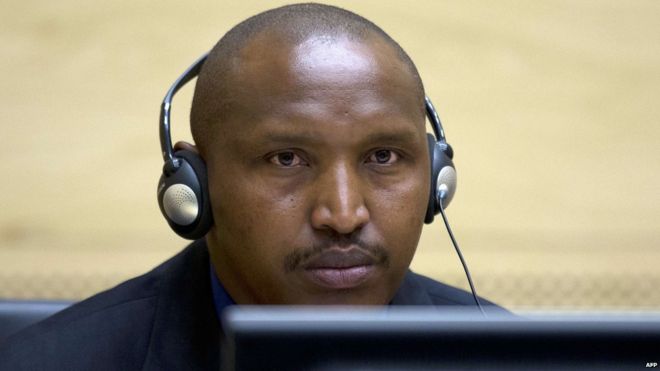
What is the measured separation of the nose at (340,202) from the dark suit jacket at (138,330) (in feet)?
0.75

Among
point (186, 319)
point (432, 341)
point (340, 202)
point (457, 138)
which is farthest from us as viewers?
point (457, 138)

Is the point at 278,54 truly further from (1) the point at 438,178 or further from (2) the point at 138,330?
(2) the point at 138,330

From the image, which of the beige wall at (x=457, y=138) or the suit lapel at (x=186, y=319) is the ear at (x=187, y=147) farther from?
the beige wall at (x=457, y=138)

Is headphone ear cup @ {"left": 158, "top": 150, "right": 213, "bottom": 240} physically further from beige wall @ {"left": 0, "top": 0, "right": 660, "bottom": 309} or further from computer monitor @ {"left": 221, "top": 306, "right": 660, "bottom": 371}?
beige wall @ {"left": 0, "top": 0, "right": 660, "bottom": 309}

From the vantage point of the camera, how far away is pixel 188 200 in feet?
3.51

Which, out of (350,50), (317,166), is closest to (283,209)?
(317,166)

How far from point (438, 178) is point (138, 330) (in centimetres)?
34

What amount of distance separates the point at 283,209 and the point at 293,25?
0.64ft

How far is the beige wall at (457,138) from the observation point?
211 cm

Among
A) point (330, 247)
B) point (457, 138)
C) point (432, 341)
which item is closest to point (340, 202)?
point (330, 247)

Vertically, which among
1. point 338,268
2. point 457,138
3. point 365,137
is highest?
point 365,137

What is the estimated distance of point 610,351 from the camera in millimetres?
503

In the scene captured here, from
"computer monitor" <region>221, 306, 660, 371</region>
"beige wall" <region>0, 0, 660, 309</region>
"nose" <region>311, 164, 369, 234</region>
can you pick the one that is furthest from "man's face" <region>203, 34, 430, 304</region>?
"beige wall" <region>0, 0, 660, 309</region>

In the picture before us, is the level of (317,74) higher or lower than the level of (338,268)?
higher
